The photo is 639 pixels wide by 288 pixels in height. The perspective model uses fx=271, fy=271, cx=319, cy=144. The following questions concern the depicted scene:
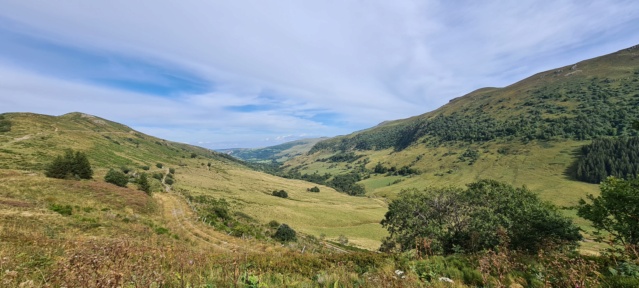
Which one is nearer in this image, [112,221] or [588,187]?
[112,221]

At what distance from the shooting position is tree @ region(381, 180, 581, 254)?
25.1 m

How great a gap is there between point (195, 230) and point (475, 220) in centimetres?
2987

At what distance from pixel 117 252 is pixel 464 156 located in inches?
8722

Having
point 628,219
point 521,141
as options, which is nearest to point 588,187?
point 521,141

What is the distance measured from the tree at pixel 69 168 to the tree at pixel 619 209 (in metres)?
59.4

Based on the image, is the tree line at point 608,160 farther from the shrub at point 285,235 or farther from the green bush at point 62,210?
the green bush at point 62,210

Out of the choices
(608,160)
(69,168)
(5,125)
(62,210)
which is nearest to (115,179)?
(69,168)

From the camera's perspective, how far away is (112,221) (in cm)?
2284

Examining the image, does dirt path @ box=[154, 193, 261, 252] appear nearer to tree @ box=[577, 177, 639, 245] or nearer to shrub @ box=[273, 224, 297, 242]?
shrub @ box=[273, 224, 297, 242]

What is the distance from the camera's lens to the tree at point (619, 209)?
16664 millimetres

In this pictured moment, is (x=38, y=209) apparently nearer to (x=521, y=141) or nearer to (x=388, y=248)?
(x=388, y=248)

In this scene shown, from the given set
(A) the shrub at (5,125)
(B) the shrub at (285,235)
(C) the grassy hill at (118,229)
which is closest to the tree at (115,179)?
(C) the grassy hill at (118,229)

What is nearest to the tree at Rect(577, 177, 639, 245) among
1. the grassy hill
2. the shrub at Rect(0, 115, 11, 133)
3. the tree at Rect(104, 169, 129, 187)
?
the grassy hill

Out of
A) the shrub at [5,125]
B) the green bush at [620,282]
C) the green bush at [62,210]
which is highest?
the shrub at [5,125]
